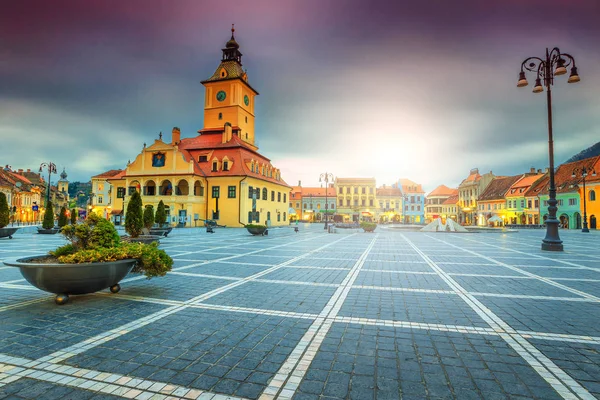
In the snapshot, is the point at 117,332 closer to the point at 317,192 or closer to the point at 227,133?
the point at 227,133

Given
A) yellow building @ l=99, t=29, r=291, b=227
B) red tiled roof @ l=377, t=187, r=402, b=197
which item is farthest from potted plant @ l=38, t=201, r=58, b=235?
red tiled roof @ l=377, t=187, r=402, b=197

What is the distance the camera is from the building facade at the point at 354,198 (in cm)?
8036

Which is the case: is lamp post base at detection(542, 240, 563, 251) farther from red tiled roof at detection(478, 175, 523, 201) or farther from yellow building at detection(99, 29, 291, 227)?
red tiled roof at detection(478, 175, 523, 201)

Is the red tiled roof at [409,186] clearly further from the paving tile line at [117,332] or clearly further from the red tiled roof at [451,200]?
the paving tile line at [117,332]

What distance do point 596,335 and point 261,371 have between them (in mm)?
4863

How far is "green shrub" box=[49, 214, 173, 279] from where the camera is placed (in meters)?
6.09

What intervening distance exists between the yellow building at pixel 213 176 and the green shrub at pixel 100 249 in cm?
3263

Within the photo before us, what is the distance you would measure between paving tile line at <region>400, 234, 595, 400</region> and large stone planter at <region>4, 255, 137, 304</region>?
690 centimetres

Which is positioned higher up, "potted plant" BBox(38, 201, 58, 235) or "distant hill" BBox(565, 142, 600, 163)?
"distant hill" BBox(565, 142, 600, 163)

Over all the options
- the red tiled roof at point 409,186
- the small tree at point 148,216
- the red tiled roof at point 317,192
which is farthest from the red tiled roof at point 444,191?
the small tree at point 148,216

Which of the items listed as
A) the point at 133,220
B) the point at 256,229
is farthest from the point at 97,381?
the point at 256,229

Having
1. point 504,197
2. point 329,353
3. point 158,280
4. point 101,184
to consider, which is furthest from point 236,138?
point 504,197

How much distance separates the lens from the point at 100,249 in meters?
6.33

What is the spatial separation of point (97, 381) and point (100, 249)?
3.76m
